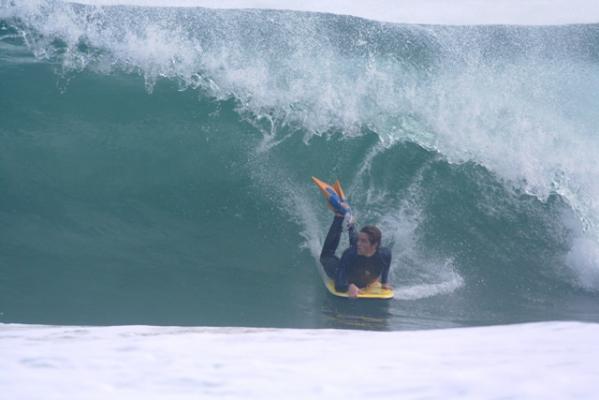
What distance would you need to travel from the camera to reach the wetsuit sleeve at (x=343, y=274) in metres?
6.49

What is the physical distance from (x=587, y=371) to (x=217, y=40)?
7475 millimetres

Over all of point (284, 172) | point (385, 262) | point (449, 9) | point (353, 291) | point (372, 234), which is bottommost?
point (353, 291)

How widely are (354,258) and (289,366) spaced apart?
3.31 metres

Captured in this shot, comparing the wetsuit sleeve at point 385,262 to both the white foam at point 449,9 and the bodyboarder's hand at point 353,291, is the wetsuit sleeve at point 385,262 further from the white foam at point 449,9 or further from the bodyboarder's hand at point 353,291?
the white foam at point 449,9

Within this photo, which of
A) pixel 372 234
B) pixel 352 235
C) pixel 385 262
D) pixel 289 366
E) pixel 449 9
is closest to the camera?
pixel 289 366

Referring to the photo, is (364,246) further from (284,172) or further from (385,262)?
(284,172)

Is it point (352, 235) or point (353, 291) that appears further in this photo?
point (352, 235)

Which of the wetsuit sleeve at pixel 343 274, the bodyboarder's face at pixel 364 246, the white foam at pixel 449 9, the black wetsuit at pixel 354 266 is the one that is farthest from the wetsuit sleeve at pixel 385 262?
the white foam at pixel 449 9

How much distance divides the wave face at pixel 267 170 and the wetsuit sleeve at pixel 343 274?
203 mm

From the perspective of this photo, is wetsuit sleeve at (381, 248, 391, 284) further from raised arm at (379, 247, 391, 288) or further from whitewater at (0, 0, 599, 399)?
whitewater at (0, 0, 599, 399)

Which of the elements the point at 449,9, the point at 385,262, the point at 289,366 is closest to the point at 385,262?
the point at 385,262

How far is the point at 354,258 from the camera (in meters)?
6.55

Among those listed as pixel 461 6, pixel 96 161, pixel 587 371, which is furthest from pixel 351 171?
pixel 587 371

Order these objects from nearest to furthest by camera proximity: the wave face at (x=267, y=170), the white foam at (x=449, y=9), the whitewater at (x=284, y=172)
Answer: the whitewater at (x=284, y=172), the wave face at (x=267, y=170), the white foam at (x=449, y=9)
